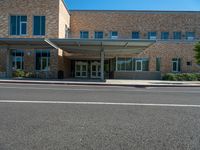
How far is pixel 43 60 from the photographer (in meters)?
30.2

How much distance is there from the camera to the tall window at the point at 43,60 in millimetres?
30047

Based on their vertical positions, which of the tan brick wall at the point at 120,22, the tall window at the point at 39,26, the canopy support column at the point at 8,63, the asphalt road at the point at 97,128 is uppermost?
the tan brick wall at the point at 120,22

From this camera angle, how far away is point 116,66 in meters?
34.3

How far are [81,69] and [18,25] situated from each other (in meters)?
11.9

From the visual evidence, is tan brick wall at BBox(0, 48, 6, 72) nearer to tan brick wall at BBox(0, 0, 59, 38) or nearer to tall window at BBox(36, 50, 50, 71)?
tan brick wall at BBox(0, 0, 59, 38)

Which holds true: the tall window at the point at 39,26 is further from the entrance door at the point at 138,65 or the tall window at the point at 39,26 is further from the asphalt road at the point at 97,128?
the asphalt road at the point at 97,128

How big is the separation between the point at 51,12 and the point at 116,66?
11.3 metres

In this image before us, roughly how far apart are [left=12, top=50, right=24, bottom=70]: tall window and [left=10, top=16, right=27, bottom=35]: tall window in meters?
2.49

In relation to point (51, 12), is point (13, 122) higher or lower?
A: lower

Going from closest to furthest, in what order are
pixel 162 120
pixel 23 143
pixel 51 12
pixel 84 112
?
1. pixel 23 143
2. pixel 162 120
3. pixel 84 112
4. pixel 51 12

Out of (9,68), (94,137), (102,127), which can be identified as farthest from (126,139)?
(9,68)

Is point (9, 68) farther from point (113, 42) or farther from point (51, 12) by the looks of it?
point (113, 42)

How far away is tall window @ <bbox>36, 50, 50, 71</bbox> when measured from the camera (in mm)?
30047

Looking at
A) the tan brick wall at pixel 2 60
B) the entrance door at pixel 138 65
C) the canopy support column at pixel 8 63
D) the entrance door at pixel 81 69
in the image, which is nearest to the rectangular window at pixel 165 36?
the entrance door at pixel 138 65
